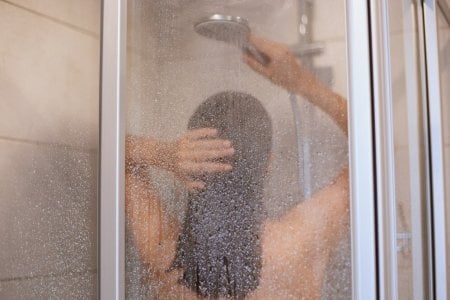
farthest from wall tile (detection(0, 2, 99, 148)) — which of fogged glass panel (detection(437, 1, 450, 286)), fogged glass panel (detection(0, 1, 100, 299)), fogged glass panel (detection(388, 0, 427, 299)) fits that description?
fogged glass panel (detection(437, 1, 450, 286))

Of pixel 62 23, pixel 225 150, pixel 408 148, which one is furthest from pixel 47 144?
pixel 408 148

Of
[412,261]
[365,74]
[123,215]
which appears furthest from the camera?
[123,215]

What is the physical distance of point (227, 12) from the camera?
3.11 ft

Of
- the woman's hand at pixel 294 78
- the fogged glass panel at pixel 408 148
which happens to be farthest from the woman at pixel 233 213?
the fogged glass panel at pixel 408 148

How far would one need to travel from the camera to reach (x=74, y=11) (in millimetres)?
1116

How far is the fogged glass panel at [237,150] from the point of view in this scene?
32.3 inches

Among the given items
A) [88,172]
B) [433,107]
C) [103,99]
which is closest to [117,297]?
[88,172]

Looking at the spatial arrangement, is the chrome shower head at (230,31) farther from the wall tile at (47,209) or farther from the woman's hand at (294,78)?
the wall tile at (47,209)

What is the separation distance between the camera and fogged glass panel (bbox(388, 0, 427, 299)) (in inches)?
32.6

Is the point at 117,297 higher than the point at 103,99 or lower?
lower

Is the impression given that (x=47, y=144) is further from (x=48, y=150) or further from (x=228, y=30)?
(x=228, y=30)

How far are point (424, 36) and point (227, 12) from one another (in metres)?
0.42

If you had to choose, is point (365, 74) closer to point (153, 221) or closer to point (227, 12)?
point (227, 12)

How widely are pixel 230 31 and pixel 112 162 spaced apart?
0.32m
